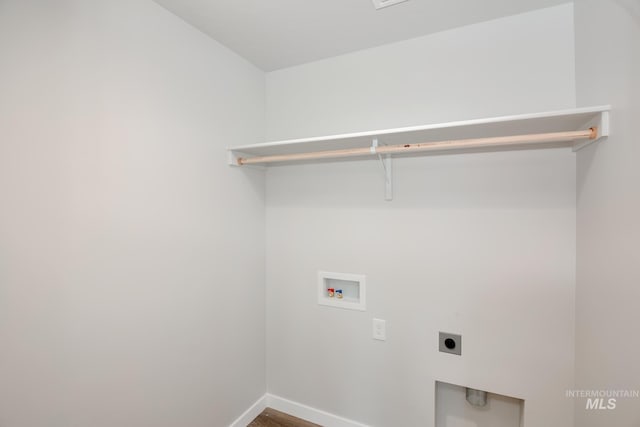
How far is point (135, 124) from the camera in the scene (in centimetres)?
129

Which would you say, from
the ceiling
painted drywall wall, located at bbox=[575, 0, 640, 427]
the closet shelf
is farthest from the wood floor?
the ceiling

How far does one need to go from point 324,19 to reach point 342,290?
1594mm

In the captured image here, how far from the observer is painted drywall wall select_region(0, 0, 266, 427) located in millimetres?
958

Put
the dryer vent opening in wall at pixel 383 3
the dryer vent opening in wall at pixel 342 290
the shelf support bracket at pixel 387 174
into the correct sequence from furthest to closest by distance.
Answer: the dryer vent opening in wall at pixel 342 290, the shelf support bracket at pixel 387 174, the dryer vent opening in wall at pixel 383 3

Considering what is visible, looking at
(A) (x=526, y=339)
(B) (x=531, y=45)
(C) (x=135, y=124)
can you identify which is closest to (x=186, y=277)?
(C) (x=135, y=124)

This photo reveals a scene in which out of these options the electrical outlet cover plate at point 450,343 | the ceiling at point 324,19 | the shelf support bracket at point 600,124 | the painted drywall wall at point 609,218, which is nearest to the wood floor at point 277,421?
the electrical outlet cover plate at point 450,343

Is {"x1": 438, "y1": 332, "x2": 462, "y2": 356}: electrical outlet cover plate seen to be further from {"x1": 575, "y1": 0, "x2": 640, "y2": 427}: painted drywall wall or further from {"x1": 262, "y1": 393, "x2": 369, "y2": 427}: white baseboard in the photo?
{"x1": 262, "y1": 393, "x2": 369, "y2": 427}: white baseboard

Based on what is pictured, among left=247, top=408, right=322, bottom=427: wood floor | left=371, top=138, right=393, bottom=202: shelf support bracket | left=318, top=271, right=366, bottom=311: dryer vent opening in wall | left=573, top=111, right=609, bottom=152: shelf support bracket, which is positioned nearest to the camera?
left=573, top=111, right=609, bottom=152: shelf support bracket

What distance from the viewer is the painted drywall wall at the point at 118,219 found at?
96cm

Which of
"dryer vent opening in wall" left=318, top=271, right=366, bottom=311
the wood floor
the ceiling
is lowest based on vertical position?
the wood floor

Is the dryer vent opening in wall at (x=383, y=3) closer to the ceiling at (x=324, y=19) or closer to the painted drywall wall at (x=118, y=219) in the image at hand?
the ceiling at (x=324, y=19)

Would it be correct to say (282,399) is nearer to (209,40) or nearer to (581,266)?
(581,266)

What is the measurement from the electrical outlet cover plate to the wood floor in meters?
1.03

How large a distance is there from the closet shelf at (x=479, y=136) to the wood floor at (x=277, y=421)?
68.6 inches
